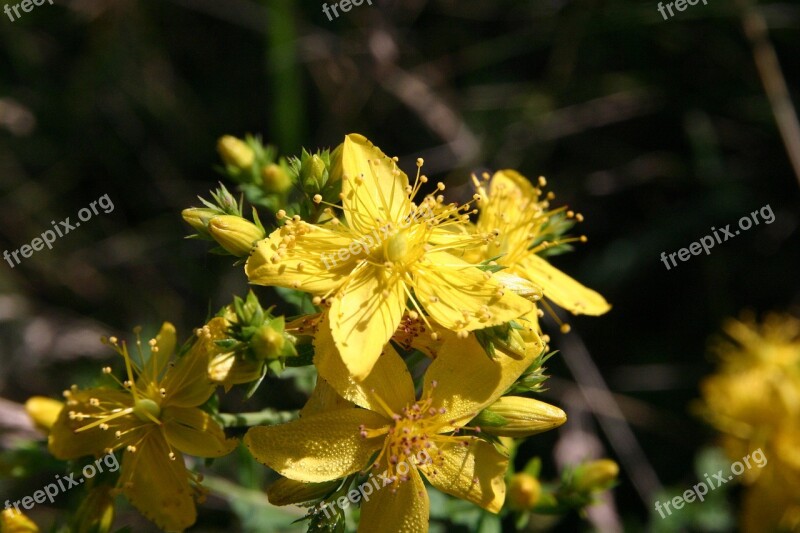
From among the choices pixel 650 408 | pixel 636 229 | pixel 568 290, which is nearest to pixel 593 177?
pixel 636 229

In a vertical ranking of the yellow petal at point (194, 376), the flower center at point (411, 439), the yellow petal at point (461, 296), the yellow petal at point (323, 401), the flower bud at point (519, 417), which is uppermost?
the yellow petal at point (194, 376)

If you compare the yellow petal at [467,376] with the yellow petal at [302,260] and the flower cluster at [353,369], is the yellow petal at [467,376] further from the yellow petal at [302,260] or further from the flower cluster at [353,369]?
the yellow petal at [302,260]

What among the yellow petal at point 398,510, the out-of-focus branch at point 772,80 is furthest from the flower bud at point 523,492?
the out-of-focus branch at point 772,80

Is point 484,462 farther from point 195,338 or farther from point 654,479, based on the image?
point 654,479

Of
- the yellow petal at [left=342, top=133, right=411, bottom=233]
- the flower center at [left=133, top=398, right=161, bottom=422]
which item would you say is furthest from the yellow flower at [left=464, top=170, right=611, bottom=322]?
the flower center at [left=133, top=398, right=161, bottom=422]

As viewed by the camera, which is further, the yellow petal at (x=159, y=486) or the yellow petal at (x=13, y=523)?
the yellow petal at (x=13, y=523)

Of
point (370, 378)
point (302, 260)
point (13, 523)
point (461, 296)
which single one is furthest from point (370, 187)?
point (13, 523)

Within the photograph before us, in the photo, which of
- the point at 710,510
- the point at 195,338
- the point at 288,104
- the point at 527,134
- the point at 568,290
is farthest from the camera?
the point at 527,134
